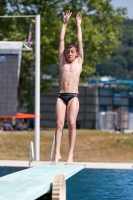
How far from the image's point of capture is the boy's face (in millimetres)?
12516

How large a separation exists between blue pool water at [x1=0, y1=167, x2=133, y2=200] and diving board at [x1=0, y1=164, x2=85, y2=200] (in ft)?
6.73

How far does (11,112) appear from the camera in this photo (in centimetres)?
2242

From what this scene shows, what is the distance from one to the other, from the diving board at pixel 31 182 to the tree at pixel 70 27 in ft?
91.3

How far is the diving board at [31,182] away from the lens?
891 centimetres

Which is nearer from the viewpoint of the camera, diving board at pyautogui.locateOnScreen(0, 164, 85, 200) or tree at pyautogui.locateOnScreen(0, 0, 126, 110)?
diving board at pyautogui.locateOnScreen(0, 164, 85, 200)

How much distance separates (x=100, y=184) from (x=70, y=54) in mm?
4877

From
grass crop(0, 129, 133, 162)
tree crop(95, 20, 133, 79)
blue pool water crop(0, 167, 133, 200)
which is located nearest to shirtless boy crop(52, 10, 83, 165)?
blue pool water crop(0, 167, 133, 200)

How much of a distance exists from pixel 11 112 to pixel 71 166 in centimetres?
1010

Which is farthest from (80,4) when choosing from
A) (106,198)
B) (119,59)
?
(119,59)

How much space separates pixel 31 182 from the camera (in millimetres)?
10078

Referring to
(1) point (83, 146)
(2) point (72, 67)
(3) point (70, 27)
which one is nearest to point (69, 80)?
(2) point (72, 67)

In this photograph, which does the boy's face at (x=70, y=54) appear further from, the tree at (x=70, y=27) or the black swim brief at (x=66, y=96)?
the tree at (x=70, y=27)

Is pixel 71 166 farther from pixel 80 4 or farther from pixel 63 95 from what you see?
pixel 80 4

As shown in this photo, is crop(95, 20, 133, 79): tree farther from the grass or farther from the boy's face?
the boy's face
